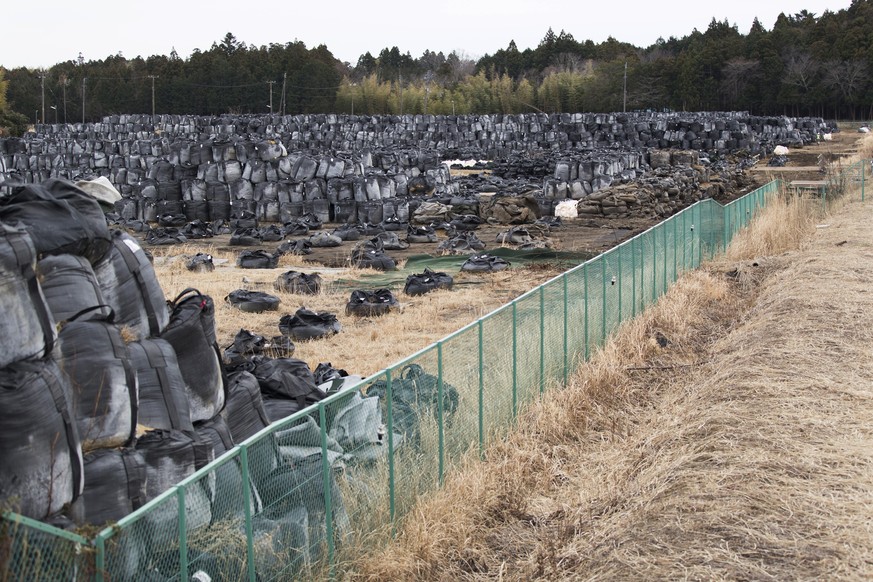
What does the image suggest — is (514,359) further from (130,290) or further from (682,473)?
(130,290)

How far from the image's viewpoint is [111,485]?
254 inches

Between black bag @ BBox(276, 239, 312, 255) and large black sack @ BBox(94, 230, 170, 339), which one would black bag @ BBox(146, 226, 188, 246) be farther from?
large black sack @ BBox(94, 230, 170, 339)

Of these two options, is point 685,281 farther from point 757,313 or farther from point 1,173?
point 1,173

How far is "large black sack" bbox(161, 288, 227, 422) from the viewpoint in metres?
7.82

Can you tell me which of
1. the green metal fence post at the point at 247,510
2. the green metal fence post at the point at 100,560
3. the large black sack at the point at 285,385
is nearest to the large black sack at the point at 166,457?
the green metal fence post at the point at 247,510

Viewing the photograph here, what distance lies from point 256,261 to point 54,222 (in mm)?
18967

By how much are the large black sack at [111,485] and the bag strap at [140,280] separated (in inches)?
51.1

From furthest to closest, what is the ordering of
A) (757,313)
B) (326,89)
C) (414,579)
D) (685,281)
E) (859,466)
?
(326,89) → (685,281) → (757,313) → (859,466) → (414,579)

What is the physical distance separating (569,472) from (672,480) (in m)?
1.45

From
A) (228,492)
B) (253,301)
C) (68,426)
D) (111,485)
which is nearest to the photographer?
(68,426)

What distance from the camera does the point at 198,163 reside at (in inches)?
1587

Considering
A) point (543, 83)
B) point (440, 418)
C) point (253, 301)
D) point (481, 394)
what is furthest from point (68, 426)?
point (543, 83)

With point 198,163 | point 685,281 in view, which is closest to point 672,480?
point 685,281

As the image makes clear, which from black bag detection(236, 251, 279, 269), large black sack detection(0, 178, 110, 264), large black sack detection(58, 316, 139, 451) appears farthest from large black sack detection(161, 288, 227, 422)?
black bag detection(236, 251, 279, 269)
